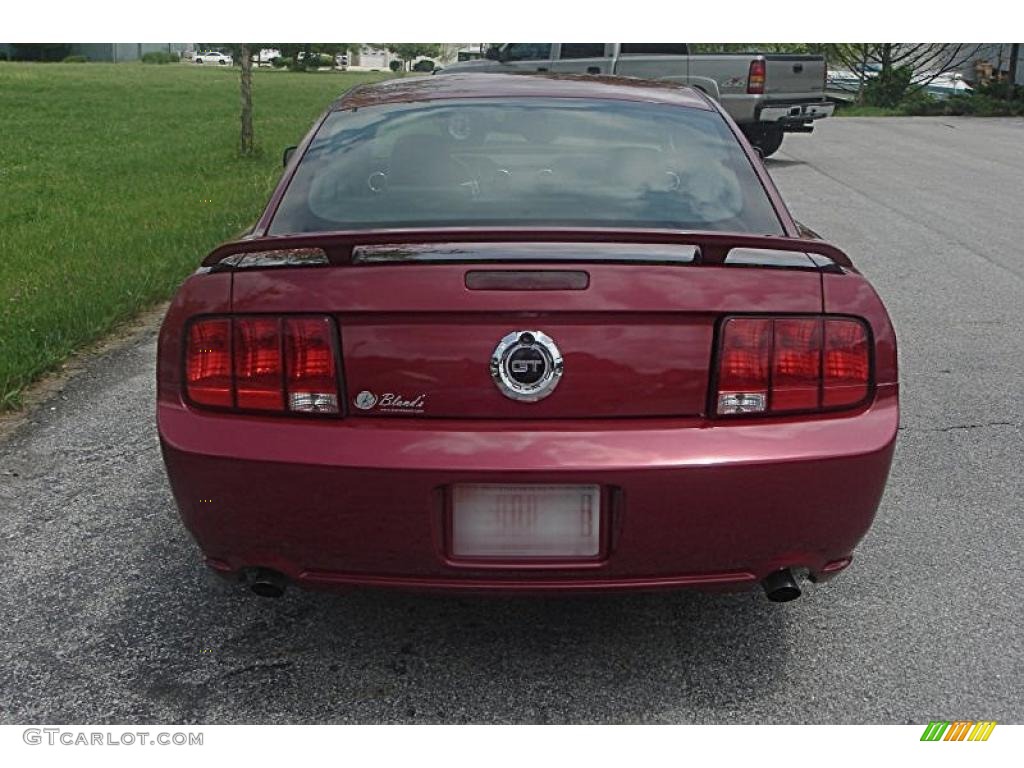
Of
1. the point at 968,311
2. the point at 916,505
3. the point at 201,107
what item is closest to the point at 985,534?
the point at 916,505

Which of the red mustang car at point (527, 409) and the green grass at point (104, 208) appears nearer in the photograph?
the red mustang car at point (527, 409)

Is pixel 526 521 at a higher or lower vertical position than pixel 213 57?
higher

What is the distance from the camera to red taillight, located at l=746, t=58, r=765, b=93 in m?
15.9

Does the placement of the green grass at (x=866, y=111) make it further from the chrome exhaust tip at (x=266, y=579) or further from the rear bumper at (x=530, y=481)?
the chrome exhaust tip at (x=266, y=579)

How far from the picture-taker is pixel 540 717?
9.25 feet

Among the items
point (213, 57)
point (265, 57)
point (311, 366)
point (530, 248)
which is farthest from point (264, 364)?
point (213, 57)

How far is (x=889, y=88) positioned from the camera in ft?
123

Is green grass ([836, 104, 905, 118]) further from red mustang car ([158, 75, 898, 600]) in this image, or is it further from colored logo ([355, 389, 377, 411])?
colored logo ([355, 389, 377, 411])

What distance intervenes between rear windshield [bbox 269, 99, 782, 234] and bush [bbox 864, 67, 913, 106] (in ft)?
118

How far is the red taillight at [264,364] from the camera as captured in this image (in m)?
2.65

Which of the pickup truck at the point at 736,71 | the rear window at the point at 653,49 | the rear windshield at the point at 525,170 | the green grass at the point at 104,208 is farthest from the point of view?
the rear window at the point at 653,49

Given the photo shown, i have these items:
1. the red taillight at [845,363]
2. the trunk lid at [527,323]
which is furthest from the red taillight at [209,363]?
the red taillight at [845,363]

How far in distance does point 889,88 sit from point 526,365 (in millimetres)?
38270
